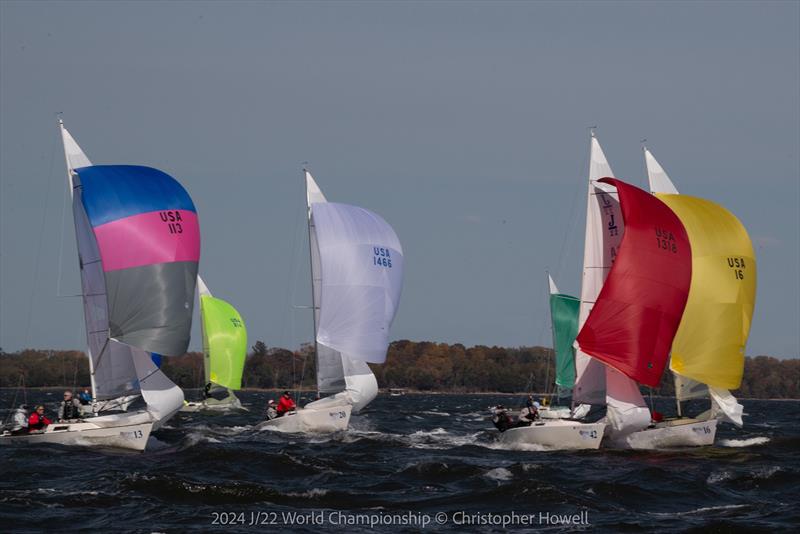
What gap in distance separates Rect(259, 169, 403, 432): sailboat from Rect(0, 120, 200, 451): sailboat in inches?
276

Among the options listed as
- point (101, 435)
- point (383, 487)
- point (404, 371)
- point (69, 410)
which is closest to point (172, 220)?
point (69, 410)

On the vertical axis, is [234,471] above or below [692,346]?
below

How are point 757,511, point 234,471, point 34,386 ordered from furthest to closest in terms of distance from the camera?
point 34,386 → point 234,471 → point 757,511

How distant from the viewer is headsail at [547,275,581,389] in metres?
57.8

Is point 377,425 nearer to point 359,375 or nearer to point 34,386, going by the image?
point 359,375

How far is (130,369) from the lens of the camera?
125ft

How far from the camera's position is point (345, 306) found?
4434cm

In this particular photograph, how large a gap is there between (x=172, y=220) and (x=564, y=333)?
2580 centimetres

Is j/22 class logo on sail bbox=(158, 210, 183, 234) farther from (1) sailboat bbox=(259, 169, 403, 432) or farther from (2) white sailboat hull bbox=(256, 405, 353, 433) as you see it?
(2) white sailboat hull bbox=(256, 405, 353, 433)

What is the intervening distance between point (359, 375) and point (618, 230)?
11.4m

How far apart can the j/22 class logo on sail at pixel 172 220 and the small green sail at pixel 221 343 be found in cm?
2966

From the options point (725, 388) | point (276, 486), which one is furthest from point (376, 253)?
point (276, 486)

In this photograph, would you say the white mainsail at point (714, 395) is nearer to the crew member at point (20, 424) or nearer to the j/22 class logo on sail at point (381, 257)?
the j/22 class logo on sail at point (381, 257)

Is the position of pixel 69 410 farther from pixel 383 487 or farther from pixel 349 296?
pixel 383 487
